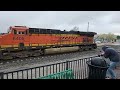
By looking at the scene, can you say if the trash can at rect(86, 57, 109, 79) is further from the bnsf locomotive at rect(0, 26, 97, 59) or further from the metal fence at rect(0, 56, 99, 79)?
the bnsf locomotive at rect(0, 26, 97, 59)

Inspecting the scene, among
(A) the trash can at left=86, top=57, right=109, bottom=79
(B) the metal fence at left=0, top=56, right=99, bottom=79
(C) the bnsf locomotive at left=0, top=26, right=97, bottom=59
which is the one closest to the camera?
(B) the metal fence at left=0, top=56, right=99, bottom=79

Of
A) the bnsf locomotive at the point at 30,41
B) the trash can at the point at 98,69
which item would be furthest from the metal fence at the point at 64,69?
the bnsf locomotive at the point at 30,41

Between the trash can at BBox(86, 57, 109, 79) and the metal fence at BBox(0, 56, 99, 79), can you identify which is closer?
the metal fence at BBox(0, 56, 99, 79)

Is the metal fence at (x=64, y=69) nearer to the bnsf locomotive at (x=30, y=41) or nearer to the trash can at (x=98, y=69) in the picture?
the trash can at (x=98, y=69)

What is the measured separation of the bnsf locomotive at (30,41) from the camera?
18.3m

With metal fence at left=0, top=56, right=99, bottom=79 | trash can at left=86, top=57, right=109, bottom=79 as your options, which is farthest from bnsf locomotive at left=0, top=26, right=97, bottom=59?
trash can at left=86, top=57, right=109, bottom=79

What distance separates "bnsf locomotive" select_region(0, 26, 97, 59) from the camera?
18312 millimetres

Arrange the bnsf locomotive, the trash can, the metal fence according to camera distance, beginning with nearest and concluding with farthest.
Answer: the metal fence
the trash can
the bnsf locomotive

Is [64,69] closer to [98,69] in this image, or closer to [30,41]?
[98,69]
